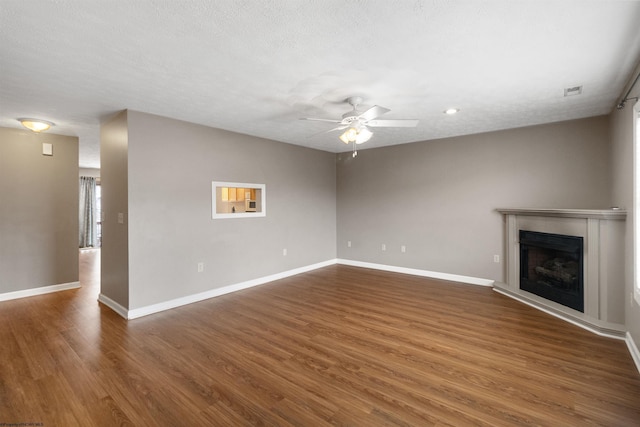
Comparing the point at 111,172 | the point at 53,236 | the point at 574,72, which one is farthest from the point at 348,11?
the point at 53,236

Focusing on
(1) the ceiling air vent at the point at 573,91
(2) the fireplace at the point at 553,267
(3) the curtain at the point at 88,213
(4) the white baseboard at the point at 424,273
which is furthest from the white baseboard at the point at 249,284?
(3) the curtain at the point at 88,213

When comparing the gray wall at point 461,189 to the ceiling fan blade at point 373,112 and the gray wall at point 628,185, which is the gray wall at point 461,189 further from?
the ceiling fan blade at point 373,112

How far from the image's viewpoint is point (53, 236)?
4691 mm

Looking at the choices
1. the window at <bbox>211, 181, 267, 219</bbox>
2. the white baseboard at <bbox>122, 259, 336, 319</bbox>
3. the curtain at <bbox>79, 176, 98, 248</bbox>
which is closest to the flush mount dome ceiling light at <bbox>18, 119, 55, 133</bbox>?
the window at <bbox>211, 181, 267, 219</bbox>

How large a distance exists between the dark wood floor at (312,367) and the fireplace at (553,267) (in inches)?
13.3

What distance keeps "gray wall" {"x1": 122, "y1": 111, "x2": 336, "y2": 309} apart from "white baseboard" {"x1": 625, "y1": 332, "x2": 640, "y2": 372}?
4450 mm

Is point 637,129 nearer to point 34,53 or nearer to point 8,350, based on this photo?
point 34,53

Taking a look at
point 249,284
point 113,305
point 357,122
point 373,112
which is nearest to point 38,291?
point 113,305

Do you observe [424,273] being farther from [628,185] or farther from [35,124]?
[35,124]

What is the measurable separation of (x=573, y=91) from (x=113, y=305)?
579 centimetres

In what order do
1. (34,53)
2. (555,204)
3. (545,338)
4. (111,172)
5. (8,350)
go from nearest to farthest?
(34,53)
(8,350)
(545,338)
(111,172)
(555,204)

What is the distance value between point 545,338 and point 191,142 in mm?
4675

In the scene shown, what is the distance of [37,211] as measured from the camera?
455 cm

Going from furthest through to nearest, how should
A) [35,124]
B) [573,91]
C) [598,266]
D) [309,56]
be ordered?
1. [35,124]
2. [598,266]
3. [573,91]
4. [309,56]
